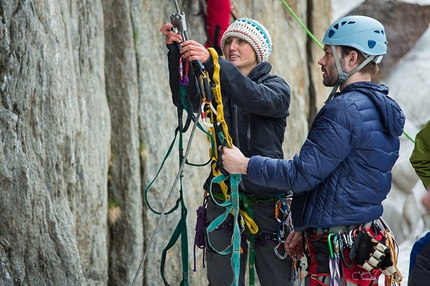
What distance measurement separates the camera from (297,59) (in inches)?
360

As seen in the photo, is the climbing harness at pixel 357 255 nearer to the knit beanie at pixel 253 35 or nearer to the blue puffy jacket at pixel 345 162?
the blue puffy jacket at pixel 345 162

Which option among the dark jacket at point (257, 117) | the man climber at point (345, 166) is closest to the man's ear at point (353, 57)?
the man climber at point (345, 166)

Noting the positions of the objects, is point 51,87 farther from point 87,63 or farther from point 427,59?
point 427,59

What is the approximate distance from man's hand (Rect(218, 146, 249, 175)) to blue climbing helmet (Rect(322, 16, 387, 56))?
2.54ft

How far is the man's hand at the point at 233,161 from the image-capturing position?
11.4ft

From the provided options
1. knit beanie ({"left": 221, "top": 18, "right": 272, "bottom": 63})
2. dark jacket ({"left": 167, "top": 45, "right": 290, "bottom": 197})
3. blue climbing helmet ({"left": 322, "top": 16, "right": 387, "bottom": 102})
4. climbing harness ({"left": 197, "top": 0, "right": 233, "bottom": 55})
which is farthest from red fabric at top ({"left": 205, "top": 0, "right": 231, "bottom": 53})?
blue climbing helmet ({"left": 322, "top": 16, "right": 387, "bottom": 102})

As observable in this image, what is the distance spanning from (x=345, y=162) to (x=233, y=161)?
0.59 meters

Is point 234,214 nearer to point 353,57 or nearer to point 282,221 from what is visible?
point 282,221

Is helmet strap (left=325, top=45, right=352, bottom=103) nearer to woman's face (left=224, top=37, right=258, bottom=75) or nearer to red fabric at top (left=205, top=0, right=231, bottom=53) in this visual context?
woman's face (left=224, top=37, right=258, bottom=75)

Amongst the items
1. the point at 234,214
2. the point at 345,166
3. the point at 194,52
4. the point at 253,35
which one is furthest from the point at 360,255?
the point at 253,35

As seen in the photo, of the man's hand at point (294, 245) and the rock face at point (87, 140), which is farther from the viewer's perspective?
the rock face at point (87, 140)

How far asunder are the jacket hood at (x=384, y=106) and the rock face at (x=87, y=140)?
1.45 metres

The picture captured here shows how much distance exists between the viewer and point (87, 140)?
5523mm

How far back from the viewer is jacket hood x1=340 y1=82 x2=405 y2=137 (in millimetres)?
3352
